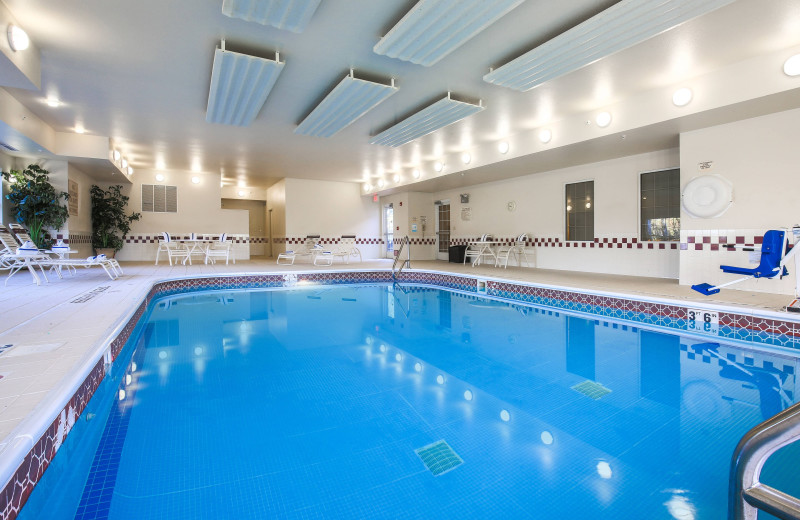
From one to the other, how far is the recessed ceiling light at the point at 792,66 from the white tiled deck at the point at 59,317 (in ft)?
7.30

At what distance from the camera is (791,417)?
0.58 meters

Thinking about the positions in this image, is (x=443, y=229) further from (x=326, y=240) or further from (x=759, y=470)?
(x=759, y=470)

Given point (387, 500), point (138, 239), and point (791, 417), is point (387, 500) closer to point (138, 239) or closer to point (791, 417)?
point (791, 417)

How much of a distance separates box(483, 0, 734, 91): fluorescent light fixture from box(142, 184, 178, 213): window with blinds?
30.1ft

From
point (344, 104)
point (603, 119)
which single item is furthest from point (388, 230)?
point (603, 119)

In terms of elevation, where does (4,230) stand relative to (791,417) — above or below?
above

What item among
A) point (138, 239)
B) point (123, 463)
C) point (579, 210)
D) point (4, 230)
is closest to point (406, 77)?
point (123, 463)

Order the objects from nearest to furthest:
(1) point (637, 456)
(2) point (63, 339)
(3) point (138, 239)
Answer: (1) point (637, 456), (2) point (63, 339), (3) point (138, 239)

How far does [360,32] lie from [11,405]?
3.46 metres

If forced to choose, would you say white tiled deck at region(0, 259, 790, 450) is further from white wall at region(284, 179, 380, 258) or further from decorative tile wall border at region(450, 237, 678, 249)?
white wall at region(284, 179, 380, 258)

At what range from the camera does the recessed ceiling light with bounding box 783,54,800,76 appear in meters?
3.65

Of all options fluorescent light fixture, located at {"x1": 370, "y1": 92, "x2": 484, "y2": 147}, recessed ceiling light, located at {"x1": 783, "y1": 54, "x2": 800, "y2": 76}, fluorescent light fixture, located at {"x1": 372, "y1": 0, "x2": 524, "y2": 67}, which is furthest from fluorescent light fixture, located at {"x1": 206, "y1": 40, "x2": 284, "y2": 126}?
recessed ceiling light, located at {"x1": 783, "y1": 54, "x2": 800, "y2": 76}

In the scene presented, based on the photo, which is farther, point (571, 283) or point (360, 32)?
point (571, 283)

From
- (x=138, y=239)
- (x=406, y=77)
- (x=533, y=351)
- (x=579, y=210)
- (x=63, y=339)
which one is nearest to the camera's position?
(x=63, y=339)
